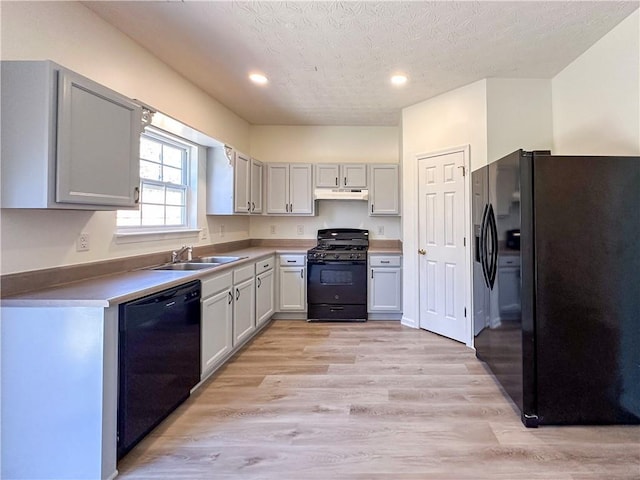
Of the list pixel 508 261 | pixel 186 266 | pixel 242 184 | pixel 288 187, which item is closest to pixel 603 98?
pixel 508 261

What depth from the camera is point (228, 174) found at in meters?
3.66

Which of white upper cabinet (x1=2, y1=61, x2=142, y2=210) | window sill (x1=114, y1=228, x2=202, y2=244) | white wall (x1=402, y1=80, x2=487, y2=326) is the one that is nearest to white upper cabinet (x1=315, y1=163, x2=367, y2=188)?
white wall (x1=402, y1=80, x2=487, y2=326)

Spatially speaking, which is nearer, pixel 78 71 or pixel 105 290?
pixel 105 290

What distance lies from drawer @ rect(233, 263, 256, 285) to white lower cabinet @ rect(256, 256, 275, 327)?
0.15m

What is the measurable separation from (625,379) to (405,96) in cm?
310

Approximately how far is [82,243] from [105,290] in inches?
21.9

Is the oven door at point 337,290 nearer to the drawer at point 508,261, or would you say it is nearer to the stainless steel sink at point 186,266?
the stainless steel sink at point 186,266

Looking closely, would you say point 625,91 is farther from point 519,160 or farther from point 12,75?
point 12,75

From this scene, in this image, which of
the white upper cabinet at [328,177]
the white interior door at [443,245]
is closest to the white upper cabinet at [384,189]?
the white upper cabinet at [328,177]

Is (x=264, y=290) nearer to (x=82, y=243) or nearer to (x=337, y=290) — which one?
(x=337, y=290)

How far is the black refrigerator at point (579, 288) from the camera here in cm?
197

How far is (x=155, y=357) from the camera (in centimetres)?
187

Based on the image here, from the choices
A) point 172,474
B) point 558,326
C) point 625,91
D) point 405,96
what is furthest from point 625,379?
point 405,96

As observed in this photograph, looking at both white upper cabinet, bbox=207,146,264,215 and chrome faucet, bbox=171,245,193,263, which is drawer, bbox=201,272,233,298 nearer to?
chrome faucet, bbox=171,245,193,263
